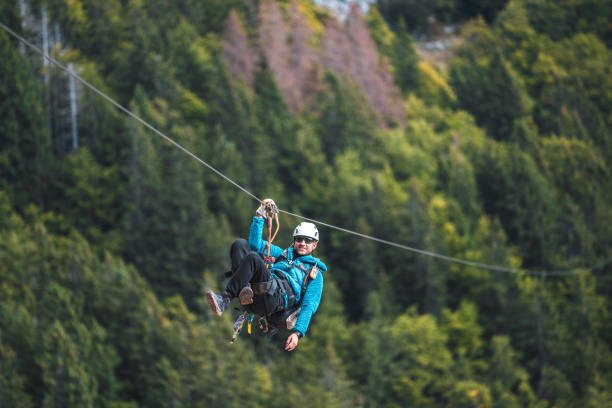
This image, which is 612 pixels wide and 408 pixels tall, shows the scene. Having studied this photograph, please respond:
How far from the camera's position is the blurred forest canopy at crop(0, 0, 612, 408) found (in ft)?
144

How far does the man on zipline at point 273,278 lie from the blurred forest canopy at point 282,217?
31.3 metres

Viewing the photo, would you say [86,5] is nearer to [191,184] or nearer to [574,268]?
[191,184]

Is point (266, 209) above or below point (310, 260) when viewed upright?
above

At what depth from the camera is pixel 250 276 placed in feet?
34.1

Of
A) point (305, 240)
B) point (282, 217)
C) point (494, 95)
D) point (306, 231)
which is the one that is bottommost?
point (282, 217)

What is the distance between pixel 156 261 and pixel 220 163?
26.0 ft

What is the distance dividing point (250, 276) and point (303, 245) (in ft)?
4.43

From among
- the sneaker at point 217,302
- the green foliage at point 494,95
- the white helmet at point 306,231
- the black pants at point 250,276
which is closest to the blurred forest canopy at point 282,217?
the green foliage at point 494,95

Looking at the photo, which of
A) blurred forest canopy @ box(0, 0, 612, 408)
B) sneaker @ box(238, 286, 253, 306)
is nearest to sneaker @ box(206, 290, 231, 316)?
sneaker @ box(238, 286, 253, 306)

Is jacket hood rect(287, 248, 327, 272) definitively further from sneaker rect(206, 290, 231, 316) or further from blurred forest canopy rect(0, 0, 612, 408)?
blurred forest canopy rect(0, 0, 612, 408)

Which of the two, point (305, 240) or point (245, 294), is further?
point (305, 240)

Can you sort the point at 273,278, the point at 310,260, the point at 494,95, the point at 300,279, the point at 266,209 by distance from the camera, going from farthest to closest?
the point at 494,95 → the point at 310,260 → the point at 300,279 → the point at 273,278 → the point at 266,209

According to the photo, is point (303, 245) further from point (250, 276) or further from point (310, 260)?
point (250, 276)

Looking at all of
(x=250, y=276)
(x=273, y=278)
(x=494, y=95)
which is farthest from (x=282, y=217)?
(x=250, y=276)
